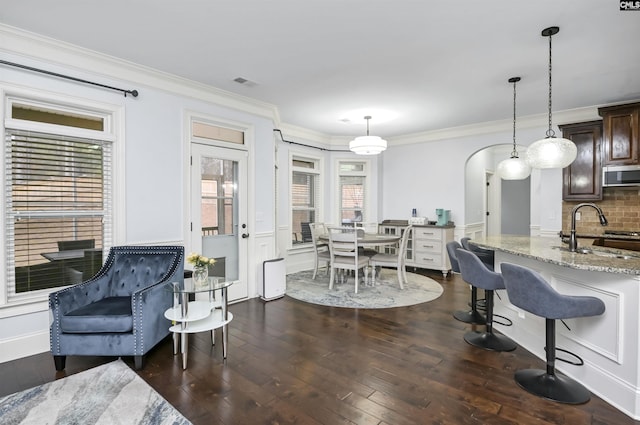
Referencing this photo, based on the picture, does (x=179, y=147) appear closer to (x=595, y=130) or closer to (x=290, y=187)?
(x=290, y=187)

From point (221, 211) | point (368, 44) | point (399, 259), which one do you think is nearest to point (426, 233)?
point (399, 259)

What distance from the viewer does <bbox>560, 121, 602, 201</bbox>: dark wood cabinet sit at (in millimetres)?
4773

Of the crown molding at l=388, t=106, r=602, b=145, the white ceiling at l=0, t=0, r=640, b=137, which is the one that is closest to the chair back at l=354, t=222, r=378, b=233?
Result: the crown molding at l=388, t=106, r=602, b=145

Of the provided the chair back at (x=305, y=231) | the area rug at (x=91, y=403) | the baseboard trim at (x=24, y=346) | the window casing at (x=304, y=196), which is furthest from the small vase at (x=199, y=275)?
the chair back at (x=305, y=231)

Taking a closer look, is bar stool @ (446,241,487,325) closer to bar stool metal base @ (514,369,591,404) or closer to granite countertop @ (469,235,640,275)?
granite countertop @ (469,235,640,275)

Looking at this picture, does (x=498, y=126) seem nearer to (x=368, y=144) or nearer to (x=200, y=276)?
(x=368, y=144)

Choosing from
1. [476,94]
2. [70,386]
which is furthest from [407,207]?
[70,386]

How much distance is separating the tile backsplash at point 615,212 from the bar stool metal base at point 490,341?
2764mm

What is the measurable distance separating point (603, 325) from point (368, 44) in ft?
9.30

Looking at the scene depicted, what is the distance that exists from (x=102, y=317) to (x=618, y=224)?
6514 millimetres

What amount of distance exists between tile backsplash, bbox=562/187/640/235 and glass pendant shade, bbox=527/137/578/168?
8.22 feet

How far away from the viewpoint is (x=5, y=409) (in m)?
2.13

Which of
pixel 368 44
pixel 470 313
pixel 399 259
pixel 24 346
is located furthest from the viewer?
pixel 399 259

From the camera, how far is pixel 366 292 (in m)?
4.85
